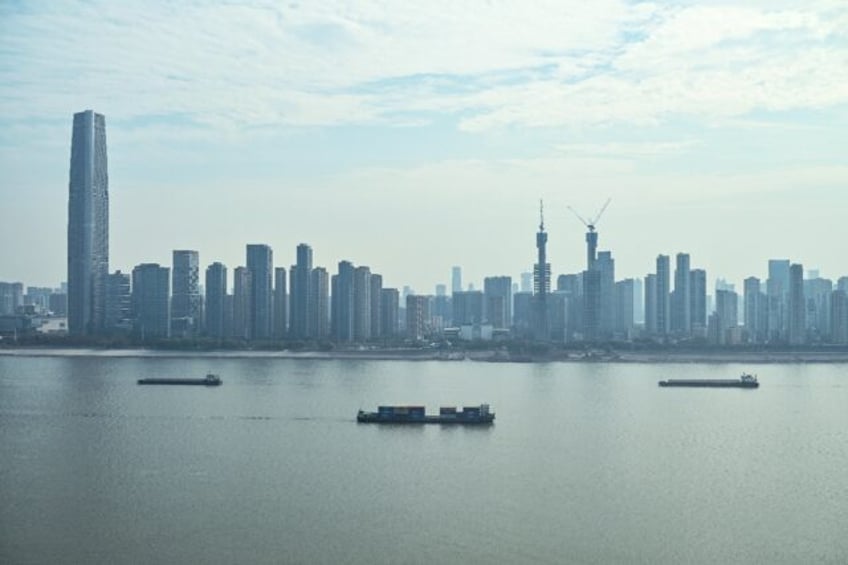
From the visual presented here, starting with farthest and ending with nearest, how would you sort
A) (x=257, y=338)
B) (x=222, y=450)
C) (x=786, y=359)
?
(x=257, y=338), (x=786, y=359), (x=222, y=450)

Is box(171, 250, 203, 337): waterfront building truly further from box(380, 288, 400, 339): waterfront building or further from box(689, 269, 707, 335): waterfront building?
box(689, 269, 707, 335): waterfront building

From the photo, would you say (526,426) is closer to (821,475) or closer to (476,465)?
(476,465)

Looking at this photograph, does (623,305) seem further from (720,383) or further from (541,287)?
(720,383)

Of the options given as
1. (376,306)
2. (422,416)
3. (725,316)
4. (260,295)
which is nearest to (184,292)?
(260,295)

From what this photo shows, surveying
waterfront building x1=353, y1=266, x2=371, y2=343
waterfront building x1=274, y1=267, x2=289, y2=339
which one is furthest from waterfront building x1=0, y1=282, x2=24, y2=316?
waterfront building x1=353, y1=266, x2=371, y2=343

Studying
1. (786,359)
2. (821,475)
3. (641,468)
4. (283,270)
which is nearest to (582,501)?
(641,468)
